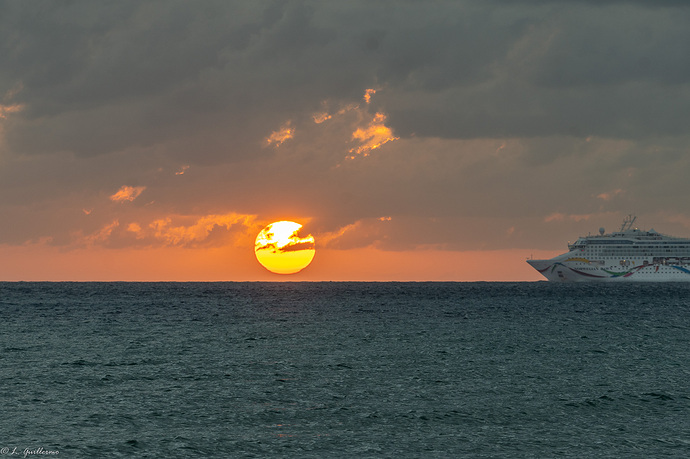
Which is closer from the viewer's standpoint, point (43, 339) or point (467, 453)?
point (467, 453)

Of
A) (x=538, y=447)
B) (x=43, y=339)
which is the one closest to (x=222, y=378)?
(x=538, y=447)

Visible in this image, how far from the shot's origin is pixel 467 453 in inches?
834

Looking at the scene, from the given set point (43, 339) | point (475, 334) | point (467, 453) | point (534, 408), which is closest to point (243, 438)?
point (467, 453)

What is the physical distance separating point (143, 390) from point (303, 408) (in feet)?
28.3

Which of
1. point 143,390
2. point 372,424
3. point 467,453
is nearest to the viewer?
point 467,453

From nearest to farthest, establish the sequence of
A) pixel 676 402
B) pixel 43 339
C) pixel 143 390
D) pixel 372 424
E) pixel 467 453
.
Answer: pixel 467 453 < pixel 372 424 < pixel 676 402 < pixel 143 390 < pixel 43 339

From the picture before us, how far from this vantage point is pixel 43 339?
55281 mm

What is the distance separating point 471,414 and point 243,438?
915 centimetres

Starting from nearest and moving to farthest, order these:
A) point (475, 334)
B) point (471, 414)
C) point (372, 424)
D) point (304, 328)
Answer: point (372, 424) < point (471, 414) < point (475, 334) < point (304, 328)

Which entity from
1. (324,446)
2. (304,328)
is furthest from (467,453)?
(304,328)

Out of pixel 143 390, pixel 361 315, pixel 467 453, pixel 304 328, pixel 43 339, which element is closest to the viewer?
pixel 467 453

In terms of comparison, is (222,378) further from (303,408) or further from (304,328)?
(304,328)

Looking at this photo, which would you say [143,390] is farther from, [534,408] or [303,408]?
[534,408]

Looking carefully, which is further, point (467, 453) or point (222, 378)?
point (222, 378)
